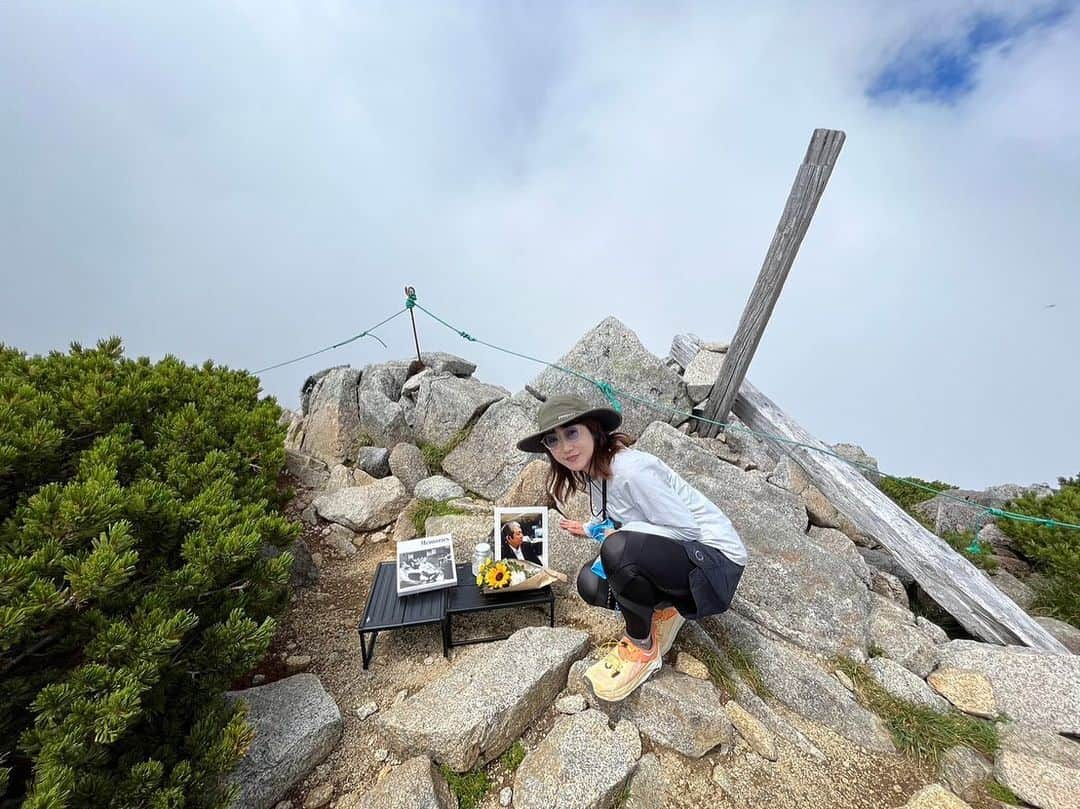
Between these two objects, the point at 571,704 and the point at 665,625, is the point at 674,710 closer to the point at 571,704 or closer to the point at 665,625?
the point at 665,625

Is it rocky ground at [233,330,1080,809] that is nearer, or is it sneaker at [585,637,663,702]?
rocky ground at [233,330,1080,809]

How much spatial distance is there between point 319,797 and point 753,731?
9.06 ft

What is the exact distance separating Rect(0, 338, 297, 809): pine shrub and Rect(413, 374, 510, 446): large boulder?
3.82m

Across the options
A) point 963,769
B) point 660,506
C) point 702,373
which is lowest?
point 963,769

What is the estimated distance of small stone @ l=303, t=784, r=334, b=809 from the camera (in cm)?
257

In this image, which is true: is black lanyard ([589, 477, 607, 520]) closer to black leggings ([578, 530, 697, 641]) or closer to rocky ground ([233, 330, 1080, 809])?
black leggings ([578, 530, 697, 641])

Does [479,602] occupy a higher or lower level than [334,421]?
lower

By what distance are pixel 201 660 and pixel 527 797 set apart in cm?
199

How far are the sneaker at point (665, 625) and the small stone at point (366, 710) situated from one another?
209 centimetres

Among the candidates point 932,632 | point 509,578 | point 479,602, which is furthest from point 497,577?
point 932,632

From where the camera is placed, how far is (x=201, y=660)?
2496mm

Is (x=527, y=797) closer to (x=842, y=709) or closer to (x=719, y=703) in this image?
(x=719, y=703)

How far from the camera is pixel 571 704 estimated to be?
10.1ft

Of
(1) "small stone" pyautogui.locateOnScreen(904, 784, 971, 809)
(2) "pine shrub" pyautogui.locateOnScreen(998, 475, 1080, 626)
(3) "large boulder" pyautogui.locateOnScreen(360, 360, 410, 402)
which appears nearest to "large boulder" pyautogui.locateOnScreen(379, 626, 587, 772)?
(1) "small stone" pyautogui.locateOnScreen(904, 784, 971, 809)
